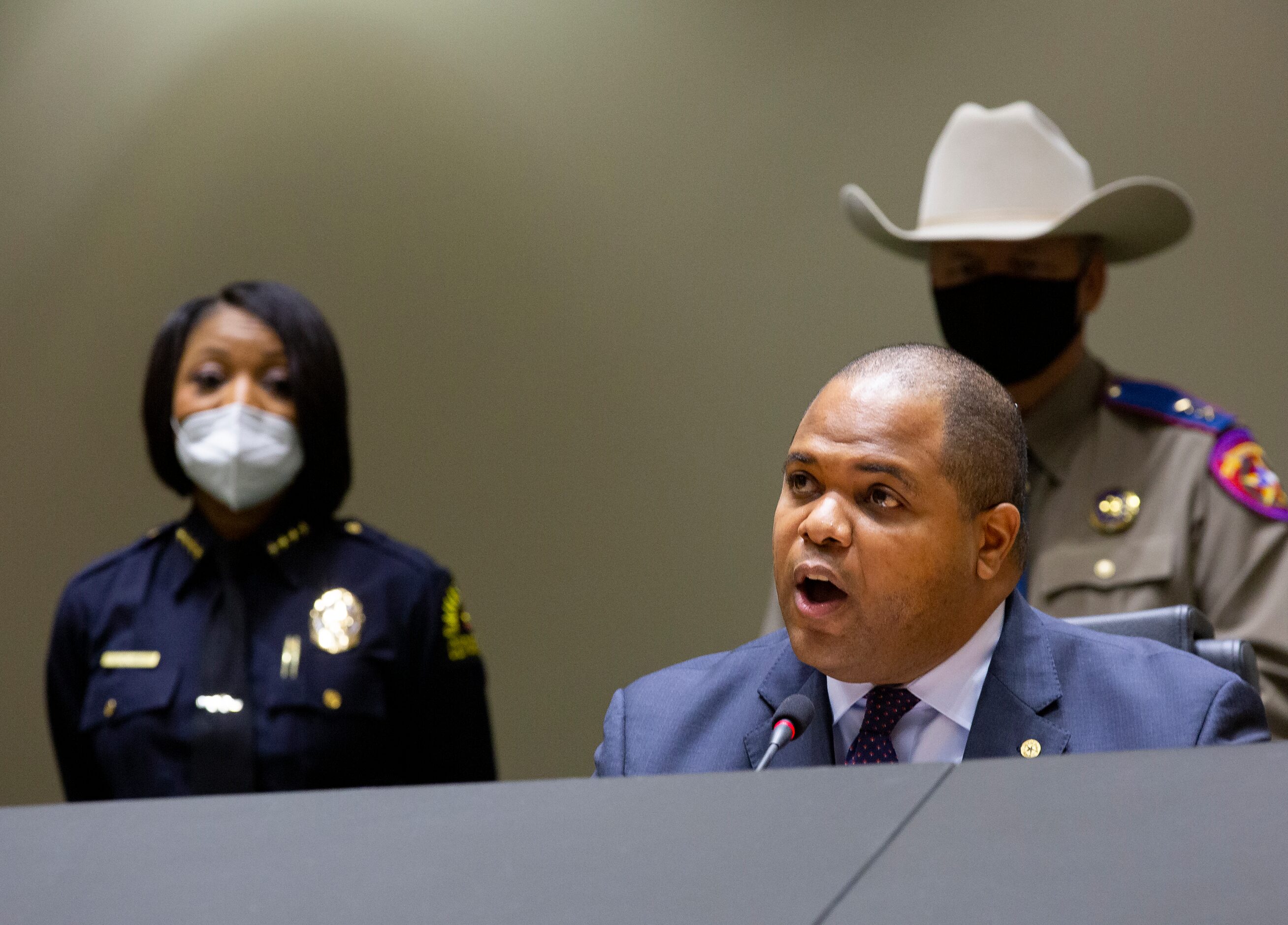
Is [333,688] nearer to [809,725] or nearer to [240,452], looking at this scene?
[240,452]

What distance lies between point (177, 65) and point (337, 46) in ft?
1.42

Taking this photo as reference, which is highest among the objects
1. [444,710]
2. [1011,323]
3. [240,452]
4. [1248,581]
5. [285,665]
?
[1011,323]

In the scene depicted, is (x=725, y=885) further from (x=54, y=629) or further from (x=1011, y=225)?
(x=54, y=629)

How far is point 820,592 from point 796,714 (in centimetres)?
19

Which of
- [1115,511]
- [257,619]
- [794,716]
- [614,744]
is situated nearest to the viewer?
[794,716]

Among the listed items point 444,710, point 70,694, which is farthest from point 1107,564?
point 70,694

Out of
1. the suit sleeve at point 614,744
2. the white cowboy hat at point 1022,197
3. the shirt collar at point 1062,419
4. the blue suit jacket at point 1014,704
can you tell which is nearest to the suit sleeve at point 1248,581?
the shirt collar at point 1062,419

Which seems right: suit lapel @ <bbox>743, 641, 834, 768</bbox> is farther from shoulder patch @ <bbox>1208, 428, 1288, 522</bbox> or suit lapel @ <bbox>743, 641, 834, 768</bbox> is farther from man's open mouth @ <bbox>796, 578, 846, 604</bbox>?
shoulder patch @ <bbox>1208, 428, 1288, 522</bbox>


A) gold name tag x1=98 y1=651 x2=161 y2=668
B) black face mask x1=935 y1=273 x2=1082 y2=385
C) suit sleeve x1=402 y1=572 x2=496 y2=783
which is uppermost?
black face mask x1=935 y1=273 x2=1082 y2=385

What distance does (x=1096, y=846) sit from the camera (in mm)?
821

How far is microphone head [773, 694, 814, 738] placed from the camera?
134 cm

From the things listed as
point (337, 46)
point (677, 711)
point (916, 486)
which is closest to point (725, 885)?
point (916, 486)

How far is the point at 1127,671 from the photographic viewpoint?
157 cm

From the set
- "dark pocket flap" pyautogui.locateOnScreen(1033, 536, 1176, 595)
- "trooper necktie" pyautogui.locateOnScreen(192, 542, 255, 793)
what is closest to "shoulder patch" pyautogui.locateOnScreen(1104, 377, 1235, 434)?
"dark pocket flap" pyautogui.locateOnScreen(1033, 536, 1176, 595)
